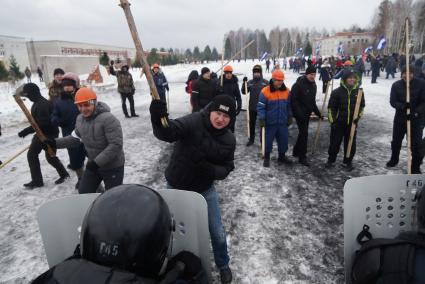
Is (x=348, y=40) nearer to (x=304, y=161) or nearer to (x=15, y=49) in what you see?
(x=15, y=49)

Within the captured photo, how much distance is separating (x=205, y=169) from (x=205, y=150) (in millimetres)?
170

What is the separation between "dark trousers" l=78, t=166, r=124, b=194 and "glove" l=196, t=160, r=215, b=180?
4.86ft

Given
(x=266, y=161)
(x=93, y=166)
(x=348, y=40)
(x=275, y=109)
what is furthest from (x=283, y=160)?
(x=348, y=40)

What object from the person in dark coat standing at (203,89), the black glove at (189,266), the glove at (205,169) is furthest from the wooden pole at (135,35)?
the person in dark coat standing at (203,89)

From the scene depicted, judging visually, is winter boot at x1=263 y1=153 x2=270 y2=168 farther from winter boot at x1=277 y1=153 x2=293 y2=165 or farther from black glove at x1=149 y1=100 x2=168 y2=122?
black glove at x1=149 y1=100 x2=168 y2=122

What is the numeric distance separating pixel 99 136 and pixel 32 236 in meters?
1.61

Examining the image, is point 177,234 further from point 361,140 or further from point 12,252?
point 361,140

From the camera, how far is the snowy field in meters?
2.98

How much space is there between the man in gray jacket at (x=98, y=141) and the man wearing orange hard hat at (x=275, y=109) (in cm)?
293

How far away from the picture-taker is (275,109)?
5.30 meters

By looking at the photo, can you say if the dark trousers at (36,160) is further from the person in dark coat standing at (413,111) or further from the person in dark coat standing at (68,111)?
the person in dark coat standing at (413,111)

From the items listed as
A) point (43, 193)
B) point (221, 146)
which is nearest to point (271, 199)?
point (221, 146)

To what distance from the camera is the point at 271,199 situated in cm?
430

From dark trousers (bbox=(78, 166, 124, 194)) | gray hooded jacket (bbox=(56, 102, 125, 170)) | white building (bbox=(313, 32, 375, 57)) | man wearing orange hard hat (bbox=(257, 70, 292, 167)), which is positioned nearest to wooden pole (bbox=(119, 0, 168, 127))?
gray hooded jacket (bbox=(56, 102, 125, 170))
